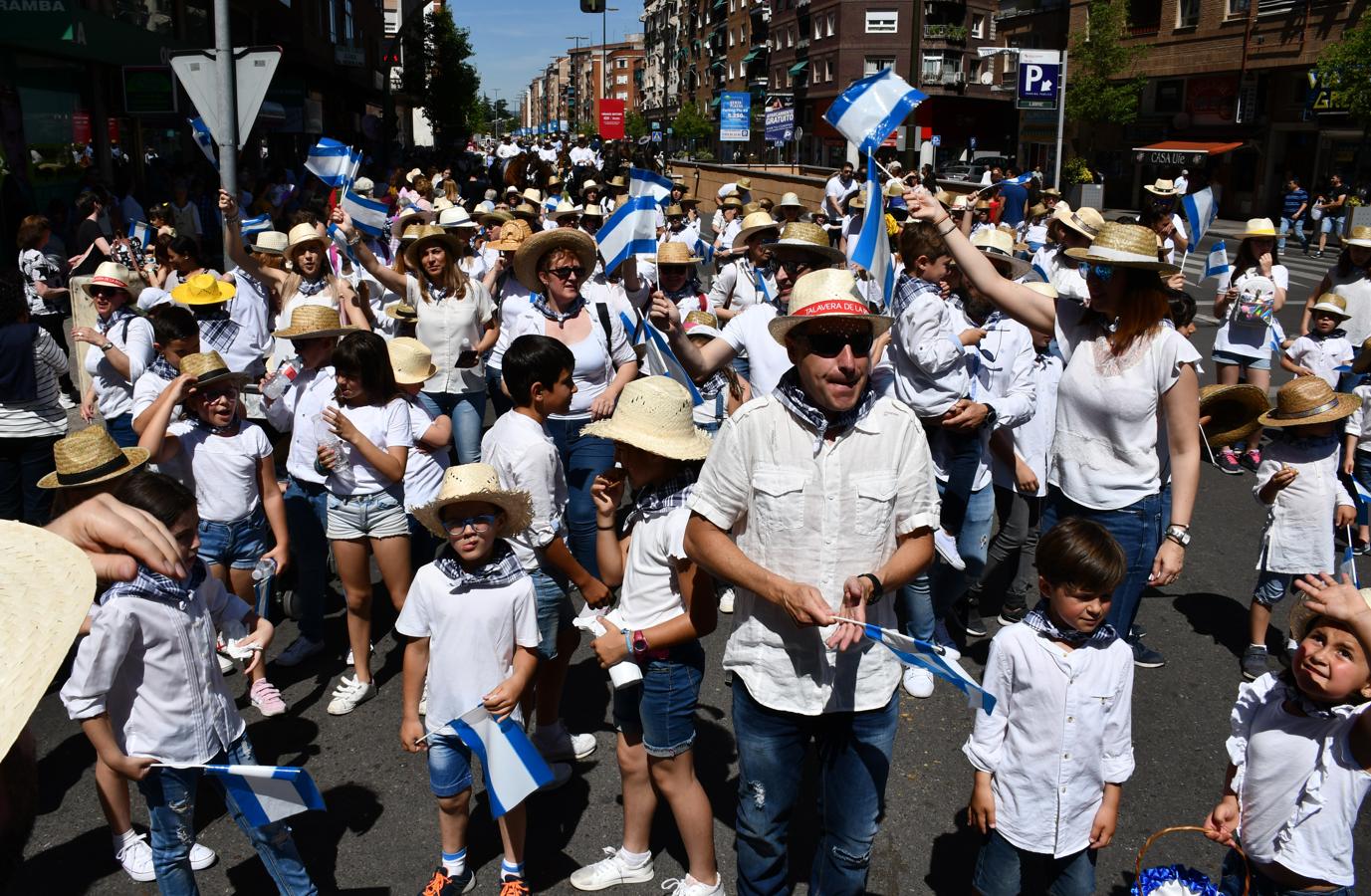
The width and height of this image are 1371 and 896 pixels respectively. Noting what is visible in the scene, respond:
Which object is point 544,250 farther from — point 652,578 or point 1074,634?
point 1074,634

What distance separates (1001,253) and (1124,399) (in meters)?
2.66

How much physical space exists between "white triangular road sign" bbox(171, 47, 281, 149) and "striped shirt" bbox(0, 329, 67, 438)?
291 centimetres

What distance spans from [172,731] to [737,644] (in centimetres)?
180

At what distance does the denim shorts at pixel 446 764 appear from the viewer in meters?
3.53

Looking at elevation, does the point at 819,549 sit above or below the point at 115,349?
below

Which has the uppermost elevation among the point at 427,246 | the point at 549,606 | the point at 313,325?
the point at 427,246

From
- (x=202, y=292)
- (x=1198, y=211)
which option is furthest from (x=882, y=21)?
(x=202, y=292)

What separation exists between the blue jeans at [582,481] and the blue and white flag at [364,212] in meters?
2.72

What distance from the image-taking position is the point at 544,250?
5.94 metres

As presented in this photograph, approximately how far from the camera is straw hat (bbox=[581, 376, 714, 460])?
344 cm

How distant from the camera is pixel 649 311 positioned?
14.6 feet

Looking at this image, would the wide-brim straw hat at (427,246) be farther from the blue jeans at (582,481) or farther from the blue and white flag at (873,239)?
the blue and white flag at (873,239)

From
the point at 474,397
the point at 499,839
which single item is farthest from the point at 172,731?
the point at 474,397

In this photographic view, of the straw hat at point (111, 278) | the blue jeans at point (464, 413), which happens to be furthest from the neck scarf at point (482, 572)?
the straw hat at point (111, 278)
